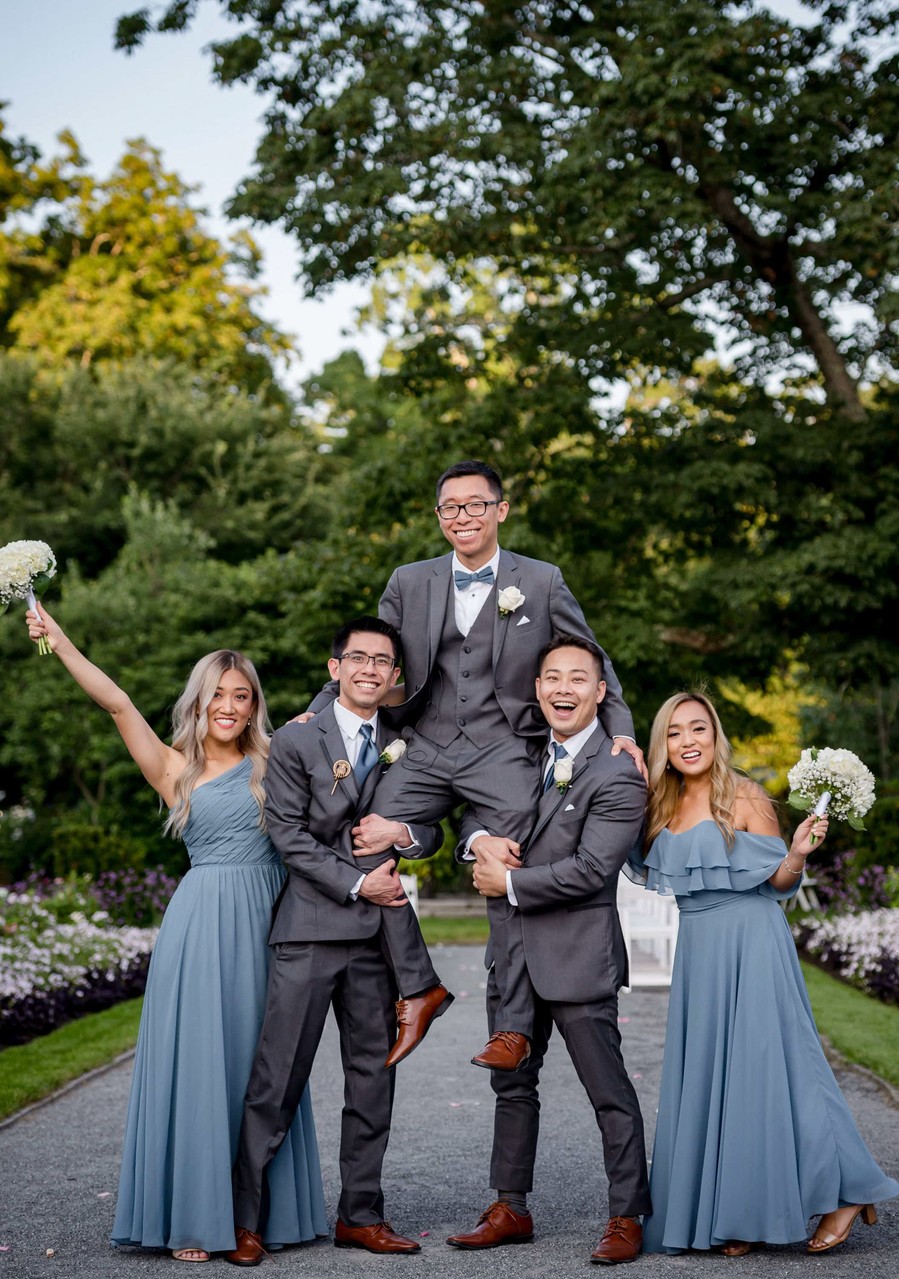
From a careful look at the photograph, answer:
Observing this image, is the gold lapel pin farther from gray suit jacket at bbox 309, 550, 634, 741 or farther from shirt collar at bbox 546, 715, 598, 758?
shirt collar at bbox 546, 715, 598, 758

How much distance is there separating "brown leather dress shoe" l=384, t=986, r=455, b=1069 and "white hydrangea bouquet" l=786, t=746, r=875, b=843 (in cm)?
→ 140

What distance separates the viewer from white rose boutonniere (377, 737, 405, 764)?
485 cm

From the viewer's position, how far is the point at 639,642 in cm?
1583

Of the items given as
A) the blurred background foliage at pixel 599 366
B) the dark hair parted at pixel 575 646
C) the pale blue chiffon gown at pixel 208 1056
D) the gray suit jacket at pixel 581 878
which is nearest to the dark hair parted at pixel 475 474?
the dark hair parted at pixel 575 646

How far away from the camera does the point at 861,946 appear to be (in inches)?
468

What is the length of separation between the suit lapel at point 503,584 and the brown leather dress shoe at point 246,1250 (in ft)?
6.89

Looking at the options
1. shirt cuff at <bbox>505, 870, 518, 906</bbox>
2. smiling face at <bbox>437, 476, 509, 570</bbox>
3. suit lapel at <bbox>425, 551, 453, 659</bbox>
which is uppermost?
smiling face at <bbox>437, 476, 509, 570</bbox>

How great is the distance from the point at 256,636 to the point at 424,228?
24.3 ft

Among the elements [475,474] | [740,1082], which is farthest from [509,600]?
[740,1082]

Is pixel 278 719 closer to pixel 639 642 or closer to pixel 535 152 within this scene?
pixel 639 642

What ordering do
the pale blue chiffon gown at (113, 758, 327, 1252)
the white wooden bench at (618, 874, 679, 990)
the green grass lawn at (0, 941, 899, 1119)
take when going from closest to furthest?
the pale blue chiffon gown at (113, 758, 327, 1252), the green grass lawn at (0, 941, 899, 1119), the white wooden bench at (618, 874, 679, 990)

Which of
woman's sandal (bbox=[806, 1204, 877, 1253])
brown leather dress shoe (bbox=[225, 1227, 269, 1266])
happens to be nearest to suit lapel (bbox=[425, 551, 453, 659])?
brown leather dress shoe (bbox=[225, 1227, 269, 1266])

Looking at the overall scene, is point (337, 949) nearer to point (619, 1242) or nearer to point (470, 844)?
point (470, 844)

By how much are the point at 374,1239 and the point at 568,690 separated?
6.40 feet
